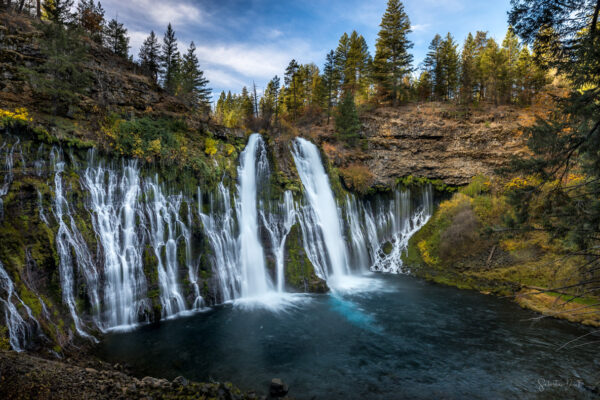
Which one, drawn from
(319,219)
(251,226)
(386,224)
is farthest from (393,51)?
(251,226)

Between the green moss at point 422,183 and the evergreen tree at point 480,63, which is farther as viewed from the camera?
the evergreen tree at point 480,63

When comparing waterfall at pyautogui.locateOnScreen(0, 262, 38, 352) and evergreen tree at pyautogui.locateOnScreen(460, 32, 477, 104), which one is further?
evergreen tree at pyautogui.locateOnScreen(460, 32, 477, 104)

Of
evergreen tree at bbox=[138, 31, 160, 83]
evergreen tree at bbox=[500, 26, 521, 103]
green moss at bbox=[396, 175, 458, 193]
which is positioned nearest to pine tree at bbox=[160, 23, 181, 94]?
evergreen tree at bbox=[138, 31, 160, 83]

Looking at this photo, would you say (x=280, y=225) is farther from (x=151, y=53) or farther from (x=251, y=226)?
(x=151, y=53)

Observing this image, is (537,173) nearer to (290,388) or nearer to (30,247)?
(290,388)

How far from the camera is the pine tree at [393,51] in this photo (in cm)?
3322

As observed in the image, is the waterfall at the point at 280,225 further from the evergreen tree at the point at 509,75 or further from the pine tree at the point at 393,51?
the evergreen tree at the point at 509,75

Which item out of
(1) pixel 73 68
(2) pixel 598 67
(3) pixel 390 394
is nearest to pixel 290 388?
(3) pixel 390 394

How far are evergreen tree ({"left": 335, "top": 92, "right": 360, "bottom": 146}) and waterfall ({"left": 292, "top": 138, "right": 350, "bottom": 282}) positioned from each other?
5.93m

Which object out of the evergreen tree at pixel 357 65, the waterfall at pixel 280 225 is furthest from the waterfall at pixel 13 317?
the evergreen tree at pixel 357 65

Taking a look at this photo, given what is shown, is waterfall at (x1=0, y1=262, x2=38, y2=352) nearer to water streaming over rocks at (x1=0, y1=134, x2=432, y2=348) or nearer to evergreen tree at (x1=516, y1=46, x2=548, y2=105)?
water streaming over rocks at (x1=0, y1=134, x2=432, y2=348)

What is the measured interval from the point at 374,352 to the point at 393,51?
33631 mm

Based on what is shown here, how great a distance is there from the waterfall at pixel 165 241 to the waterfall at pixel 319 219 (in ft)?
25.6

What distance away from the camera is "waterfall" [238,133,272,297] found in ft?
50.3
